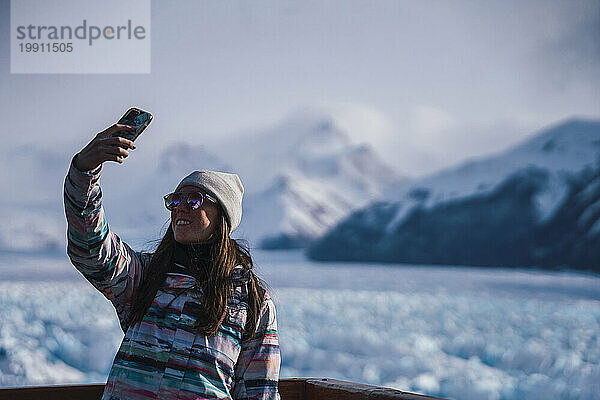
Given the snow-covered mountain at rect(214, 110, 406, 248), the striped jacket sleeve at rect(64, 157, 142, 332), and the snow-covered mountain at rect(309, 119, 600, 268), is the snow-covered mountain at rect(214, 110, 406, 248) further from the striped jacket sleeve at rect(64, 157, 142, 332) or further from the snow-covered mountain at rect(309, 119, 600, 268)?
the striped jacket sleeve at rect(64, 157, 142, 332)

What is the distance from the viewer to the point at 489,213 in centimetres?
1387

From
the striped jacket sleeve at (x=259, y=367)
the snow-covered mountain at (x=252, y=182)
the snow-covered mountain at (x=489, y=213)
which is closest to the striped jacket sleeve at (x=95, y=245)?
the striped jacket sleeve at (x=259, y=367)

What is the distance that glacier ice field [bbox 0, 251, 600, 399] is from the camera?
1046cm

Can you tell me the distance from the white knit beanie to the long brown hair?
2 centimetres

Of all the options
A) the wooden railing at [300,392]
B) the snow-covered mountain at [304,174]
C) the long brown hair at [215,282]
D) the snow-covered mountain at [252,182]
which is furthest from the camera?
the snow-covered mountain at [304,174]

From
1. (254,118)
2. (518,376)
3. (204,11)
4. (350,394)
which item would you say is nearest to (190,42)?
(204,11)

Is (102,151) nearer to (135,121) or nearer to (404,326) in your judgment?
(135,121)

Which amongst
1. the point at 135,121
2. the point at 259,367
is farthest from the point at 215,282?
the point at 135,121

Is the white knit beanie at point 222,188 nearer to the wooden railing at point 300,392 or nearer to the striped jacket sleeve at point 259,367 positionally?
the striped jacket sleeve at point 259,367

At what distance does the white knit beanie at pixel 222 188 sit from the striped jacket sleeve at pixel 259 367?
0.59ft

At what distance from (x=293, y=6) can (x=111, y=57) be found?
3.51m

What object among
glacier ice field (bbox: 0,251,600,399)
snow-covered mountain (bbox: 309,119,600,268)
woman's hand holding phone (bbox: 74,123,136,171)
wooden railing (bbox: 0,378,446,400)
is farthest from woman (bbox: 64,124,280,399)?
snow-covered mountain (bbox: 309,119,600,268)

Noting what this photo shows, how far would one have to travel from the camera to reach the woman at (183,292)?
131 cm

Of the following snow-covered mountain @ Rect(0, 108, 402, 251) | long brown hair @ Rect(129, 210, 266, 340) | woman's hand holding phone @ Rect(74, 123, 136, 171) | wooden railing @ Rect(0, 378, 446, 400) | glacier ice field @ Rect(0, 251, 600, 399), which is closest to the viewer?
woman's hand holding phone @ Rect(74, 123, 136, 171)
